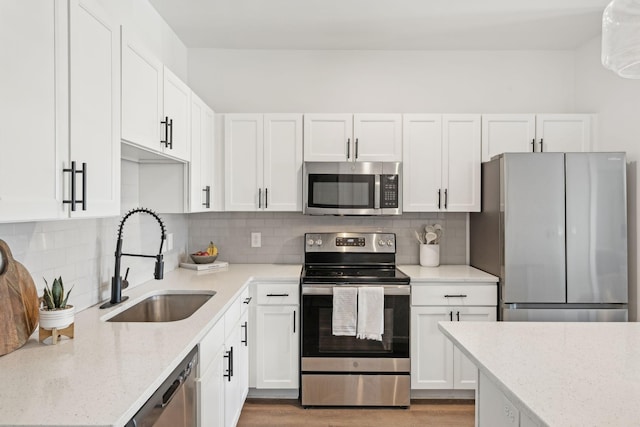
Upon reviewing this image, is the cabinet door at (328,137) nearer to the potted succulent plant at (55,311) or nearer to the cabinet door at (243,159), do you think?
the cabinet door at (243,159)

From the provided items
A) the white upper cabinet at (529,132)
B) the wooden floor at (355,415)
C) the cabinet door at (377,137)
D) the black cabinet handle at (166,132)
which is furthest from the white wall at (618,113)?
the black cabinet handle at (166,132)

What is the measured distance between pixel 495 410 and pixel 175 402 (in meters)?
1.09

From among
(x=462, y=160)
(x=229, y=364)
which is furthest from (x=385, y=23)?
(x=229, y=364)

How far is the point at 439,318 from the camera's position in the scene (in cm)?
300

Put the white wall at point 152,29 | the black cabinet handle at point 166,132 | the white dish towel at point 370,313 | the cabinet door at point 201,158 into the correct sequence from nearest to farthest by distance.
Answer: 1. the black cabinet handle at point 166,132
2. the white wall at point 152,29
3. the cabinet door at point 201,158
4. the white dish towel at point 370,313

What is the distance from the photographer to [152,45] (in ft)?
9.06

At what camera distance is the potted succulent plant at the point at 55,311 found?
4.74 feet

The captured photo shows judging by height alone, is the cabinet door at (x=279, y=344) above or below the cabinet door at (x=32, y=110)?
below

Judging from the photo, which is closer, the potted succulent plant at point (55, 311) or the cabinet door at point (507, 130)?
the potted succulent plant at point (55, 311)

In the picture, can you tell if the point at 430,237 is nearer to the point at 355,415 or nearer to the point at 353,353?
the point at 353,353

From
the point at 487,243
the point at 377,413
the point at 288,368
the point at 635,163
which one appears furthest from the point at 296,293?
the point at 635,163

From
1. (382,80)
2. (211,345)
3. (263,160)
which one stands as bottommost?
(211,345)

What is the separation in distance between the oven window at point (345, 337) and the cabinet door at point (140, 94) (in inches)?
58.8

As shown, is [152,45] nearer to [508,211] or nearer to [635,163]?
[508,211]
